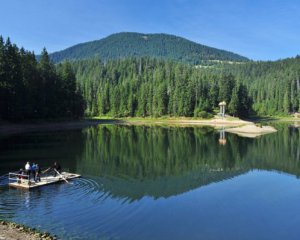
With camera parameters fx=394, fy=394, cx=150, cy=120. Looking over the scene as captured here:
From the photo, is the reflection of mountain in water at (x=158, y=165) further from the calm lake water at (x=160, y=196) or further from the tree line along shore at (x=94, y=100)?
the tree line along shore at (x=94, y=100)

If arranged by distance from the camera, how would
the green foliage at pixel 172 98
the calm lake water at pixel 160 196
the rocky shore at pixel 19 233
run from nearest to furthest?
the rocky shore at pixel 19 233 → the calm lake water at pixel 160 196 → the green foliage at pixel 172 98

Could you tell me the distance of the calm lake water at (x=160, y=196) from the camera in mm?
28109

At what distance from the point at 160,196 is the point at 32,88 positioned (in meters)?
82.5

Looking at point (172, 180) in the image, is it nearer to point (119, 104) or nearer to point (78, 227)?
point (78, 227)

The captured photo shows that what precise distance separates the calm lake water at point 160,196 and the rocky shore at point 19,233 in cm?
119

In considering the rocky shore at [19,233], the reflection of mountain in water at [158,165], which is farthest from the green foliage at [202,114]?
the rocky shore at [19,233]

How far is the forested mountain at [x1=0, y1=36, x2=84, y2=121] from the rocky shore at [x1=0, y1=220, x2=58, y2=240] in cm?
7599

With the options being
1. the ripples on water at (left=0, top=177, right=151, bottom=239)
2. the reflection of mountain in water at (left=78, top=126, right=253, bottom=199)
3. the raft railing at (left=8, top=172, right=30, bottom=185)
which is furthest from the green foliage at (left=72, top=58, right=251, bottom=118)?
the ripples on water at (left=0, top=177, right=151, bottom=239)

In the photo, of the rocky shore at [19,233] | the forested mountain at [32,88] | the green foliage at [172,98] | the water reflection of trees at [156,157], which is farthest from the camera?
the green foliage at [172,98]

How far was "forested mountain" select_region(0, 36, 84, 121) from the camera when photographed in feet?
326

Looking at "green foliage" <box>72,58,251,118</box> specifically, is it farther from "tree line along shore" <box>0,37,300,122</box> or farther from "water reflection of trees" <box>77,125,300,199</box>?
"water reflection of trees" <box>77,125,300,199</box>

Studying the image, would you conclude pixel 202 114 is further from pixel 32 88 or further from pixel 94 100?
pixel 32 88

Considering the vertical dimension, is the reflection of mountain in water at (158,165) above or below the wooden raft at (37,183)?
below

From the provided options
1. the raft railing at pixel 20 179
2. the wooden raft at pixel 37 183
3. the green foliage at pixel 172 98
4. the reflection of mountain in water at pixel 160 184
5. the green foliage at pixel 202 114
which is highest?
the green foliage at pixel 172 98
